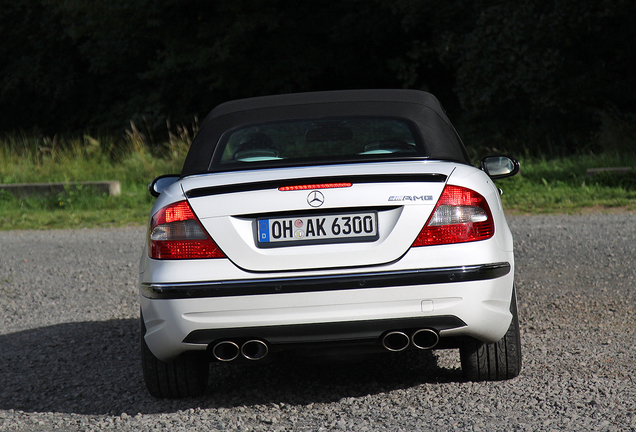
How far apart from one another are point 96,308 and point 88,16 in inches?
922

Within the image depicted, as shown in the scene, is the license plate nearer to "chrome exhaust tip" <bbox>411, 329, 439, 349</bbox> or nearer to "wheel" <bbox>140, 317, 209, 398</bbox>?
"chrome exhaust tip" <bbox>411, 329, 439, 349</bbox>

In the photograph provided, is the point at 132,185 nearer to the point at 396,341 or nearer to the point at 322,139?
the point at 322,139

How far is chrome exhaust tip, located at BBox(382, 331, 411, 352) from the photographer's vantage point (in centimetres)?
309

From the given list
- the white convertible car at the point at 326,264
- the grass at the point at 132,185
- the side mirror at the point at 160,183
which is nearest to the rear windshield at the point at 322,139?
the white convertible car at the point at 326,264

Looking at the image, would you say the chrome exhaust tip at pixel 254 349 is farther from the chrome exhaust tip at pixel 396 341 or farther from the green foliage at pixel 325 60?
the green foliage at pixel 325 60

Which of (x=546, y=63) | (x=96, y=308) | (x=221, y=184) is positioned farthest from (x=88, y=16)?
(x=221, y=184)

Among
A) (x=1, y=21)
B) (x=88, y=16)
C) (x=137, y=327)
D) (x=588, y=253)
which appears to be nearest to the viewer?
(x=137, y=327)

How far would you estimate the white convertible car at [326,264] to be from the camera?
3023 mm

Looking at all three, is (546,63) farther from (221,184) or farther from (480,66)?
→ (221,184)

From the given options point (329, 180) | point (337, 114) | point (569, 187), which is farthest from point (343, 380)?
point (569, 187)

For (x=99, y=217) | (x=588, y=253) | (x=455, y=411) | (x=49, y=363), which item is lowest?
(x=99, y=217)

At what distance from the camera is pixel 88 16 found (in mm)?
26688

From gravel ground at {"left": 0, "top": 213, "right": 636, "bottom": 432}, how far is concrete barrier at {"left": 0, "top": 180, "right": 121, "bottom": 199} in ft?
21.6

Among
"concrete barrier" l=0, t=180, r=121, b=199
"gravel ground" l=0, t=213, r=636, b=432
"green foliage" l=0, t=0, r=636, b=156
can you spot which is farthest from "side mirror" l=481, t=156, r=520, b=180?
"green foliage" l=0, t=0, r=636, b=156
